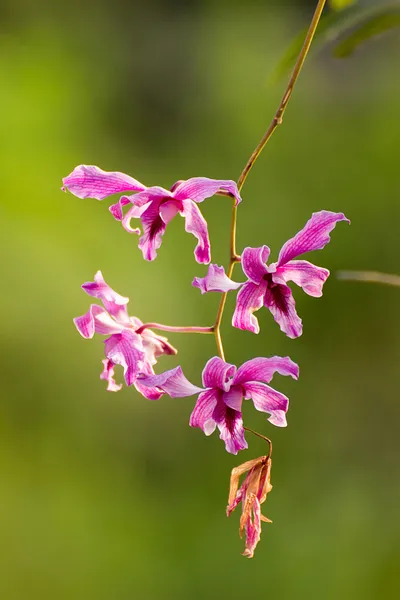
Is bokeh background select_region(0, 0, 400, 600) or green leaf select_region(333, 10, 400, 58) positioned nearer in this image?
green leaf select_region(333, 10, 400, 58)

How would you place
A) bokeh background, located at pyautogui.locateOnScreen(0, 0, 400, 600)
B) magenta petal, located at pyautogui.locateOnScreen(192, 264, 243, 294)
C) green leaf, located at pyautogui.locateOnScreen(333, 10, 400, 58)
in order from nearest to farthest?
1. magenta petal, located at pyautogui.locateOnScreen(192, 264, 243, 294)
2. green leaf, located at pyautogui.locateOnScreen(333, 10, 400, 58)
3. bokeh background, located at pyautogui.locateOnScreen(0, 0, 400, 600)

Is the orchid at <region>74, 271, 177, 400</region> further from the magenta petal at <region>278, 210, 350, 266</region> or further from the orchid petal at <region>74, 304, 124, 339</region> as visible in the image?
the magenta petal at <region>278, 210, 350, 266</region>

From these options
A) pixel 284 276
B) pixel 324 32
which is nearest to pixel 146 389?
pixel 284 276

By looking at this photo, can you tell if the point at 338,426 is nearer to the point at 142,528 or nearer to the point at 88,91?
the point at 142,528

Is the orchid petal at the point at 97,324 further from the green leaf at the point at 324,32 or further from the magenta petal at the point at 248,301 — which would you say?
the green leaf at the point at 324,32

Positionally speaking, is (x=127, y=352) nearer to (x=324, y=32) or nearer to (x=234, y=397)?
(x=234, y=397)

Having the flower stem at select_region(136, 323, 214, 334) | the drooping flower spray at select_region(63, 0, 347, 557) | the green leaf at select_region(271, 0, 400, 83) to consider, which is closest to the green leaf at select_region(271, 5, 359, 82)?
the green leaf at select_region(271, 0, 400, 83)

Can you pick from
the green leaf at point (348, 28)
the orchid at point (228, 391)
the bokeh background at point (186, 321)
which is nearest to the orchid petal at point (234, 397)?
the orchid at point (228, 391)
